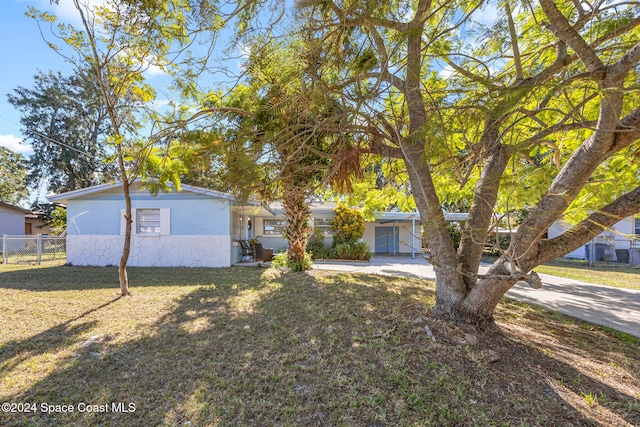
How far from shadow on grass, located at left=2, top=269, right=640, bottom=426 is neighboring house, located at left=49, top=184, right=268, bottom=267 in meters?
6.48

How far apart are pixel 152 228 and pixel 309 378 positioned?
1067 centimetres

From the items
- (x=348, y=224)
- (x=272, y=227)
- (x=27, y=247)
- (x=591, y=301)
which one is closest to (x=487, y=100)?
→ (x=591, y=301)

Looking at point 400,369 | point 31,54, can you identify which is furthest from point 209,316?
point 31,54

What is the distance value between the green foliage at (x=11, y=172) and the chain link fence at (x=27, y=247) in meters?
16.6

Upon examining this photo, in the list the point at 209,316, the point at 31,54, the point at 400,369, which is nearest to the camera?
the point at 400,369

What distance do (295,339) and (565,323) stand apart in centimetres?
507

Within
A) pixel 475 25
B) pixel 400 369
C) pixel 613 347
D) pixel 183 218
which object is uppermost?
pixel 475 25

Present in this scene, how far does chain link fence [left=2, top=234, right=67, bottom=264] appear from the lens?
1227 centimetres

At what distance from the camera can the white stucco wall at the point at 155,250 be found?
1114 cm

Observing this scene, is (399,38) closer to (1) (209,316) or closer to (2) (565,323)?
(1) (209,316)

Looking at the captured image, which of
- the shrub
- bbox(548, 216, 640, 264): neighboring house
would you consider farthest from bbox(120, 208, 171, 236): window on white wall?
bbox(548, 216, 640, 264): neighboring house

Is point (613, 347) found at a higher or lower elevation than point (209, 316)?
lower

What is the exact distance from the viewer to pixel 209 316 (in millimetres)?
5211

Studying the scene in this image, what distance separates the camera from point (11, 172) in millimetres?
24422
